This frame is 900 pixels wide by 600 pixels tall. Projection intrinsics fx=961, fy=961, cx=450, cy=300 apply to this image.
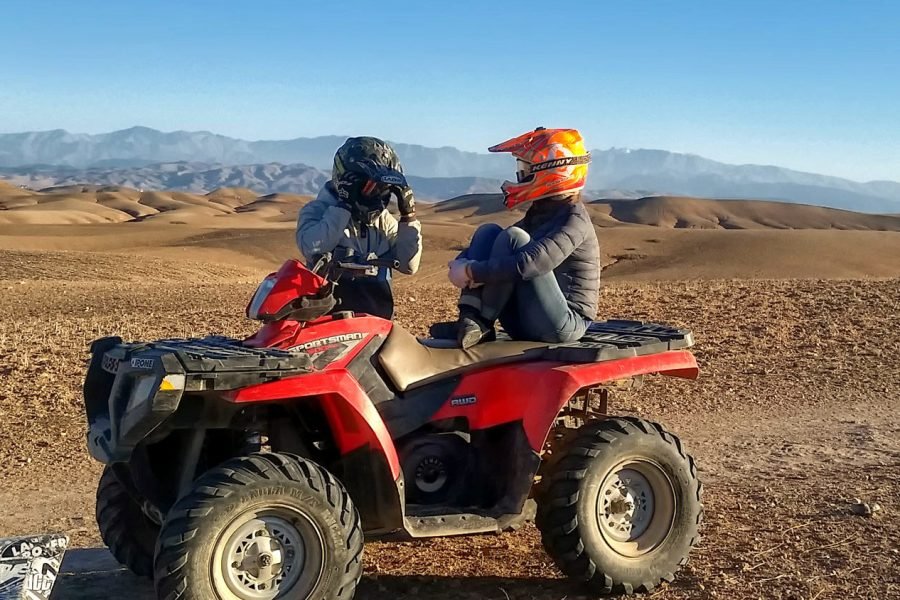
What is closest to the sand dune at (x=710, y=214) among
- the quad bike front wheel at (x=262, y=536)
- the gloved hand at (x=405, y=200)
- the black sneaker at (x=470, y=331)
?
the gloved hand at (x=405, y=200)

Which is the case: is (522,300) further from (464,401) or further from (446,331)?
(464,401)

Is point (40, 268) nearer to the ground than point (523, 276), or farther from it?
nearer to the ground

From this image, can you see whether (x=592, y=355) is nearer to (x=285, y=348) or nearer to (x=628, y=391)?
(x=285, y=348)

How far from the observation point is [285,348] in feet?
14.5

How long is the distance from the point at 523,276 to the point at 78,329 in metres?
9.11

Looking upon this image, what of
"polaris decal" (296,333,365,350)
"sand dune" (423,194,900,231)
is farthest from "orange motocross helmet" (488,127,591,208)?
"sand dune" (423,194,900,231)

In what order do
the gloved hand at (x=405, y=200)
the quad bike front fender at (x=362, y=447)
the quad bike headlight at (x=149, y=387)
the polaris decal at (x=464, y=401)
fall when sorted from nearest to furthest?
the quad bike headlight at (x=149, y=387), the quad bike front fender at (x=362, y=447), the polaris decal at (x=464, y=401), the gloved hand at (x=405, y=200)

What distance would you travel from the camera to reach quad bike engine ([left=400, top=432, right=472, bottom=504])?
489cm

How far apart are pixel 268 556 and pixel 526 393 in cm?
150

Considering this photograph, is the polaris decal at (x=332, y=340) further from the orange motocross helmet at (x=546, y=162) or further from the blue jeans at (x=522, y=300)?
the orange motocross helmet at (x=546, y=162)

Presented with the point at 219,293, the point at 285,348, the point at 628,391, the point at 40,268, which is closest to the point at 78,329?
the point at 219,293

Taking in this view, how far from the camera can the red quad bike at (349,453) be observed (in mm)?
4039

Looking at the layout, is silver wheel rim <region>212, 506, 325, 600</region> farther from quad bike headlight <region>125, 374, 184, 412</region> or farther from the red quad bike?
quad bike headlight <region>125, 374, 184, 412</region>

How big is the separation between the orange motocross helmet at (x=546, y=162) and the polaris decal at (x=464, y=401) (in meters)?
1.16
